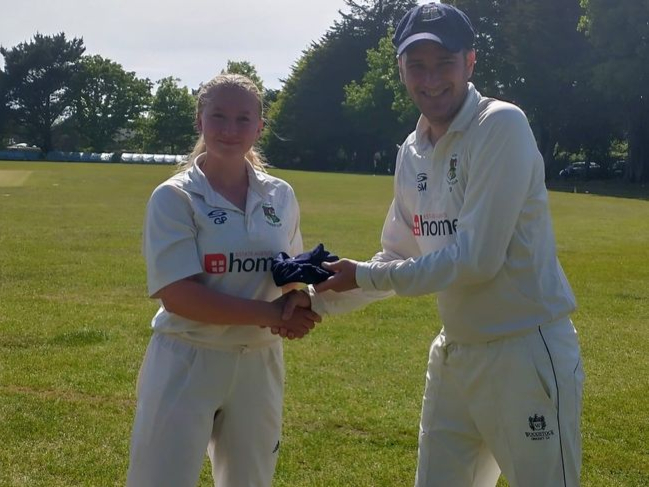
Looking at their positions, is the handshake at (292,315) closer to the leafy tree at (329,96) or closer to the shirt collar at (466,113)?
the shirt collar at (466,113)

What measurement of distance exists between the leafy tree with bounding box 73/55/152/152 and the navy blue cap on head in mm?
102309

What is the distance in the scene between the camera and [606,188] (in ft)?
161

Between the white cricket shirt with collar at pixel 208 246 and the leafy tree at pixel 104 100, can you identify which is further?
the leafy tree at pixel 104 100

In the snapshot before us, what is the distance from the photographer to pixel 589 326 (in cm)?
999

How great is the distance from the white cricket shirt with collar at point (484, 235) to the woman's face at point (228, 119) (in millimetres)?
713

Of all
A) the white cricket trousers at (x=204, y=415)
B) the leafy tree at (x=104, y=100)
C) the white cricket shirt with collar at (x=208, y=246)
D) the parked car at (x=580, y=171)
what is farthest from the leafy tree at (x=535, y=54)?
the leafy tree at (x=104, y=100)

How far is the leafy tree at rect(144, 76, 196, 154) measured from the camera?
316 ft

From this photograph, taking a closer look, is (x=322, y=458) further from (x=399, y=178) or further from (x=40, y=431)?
(x=399, y=178)

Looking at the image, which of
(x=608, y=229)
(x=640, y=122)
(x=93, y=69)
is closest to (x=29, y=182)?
(x=608, y=229)

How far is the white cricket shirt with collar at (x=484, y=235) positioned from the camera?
2973 mm

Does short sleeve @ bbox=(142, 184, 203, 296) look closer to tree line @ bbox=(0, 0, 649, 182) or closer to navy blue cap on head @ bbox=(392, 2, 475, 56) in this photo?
navy blue cap on head @ bbox=(392, 2, 475, 56)

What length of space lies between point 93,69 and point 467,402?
104 meters

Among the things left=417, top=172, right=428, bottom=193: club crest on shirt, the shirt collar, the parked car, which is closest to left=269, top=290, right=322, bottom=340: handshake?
left=417, top=172, right=428, bottom=193: club crest on shirt

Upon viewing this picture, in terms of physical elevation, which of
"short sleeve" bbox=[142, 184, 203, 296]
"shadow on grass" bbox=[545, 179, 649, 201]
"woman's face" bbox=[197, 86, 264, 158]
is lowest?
"shadow on grass" bbox=[545, 179, 649, 201]
